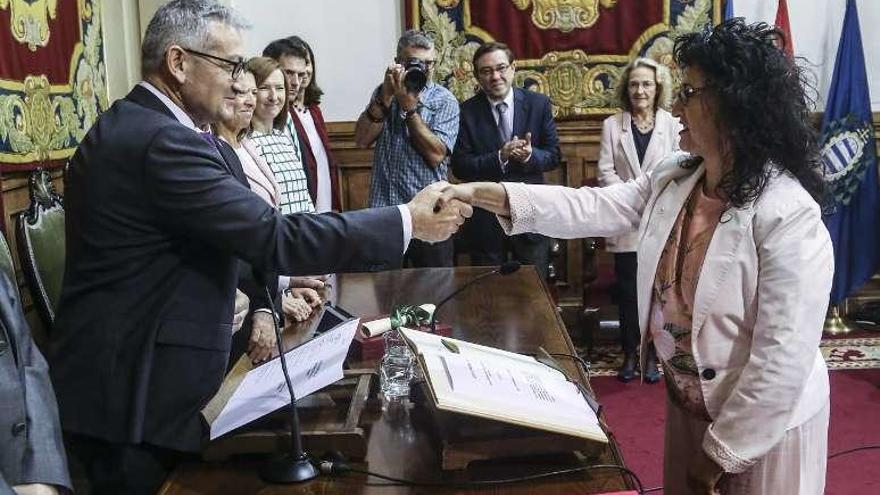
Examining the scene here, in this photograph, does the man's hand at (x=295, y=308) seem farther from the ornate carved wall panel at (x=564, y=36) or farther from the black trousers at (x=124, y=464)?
the ornate carved wall panel at (x=564, y=36)

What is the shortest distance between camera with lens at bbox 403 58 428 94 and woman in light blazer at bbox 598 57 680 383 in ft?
3.66

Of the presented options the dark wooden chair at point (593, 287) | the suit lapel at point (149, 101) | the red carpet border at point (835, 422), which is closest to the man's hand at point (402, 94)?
the dark wooden chair at point (593, 287)

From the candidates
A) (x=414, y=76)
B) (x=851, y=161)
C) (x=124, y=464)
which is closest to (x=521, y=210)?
(x=124, y=464)

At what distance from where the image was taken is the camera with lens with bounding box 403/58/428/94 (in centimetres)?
372

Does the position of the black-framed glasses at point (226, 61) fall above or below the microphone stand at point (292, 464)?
above

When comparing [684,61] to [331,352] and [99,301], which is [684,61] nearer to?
[331,352]

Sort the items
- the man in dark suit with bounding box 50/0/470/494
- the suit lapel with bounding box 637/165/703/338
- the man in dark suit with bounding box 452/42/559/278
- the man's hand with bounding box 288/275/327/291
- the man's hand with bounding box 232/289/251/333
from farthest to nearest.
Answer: the man in dark suit with bounding box 452/42/559/278
the man's hand with bounding box 288/275/327/291
the man's hand with bounding box 232/289/251/333
the suit lapel with bounding box 637/165/703/338
the man in dark suit with bounding box 50/0/470/494

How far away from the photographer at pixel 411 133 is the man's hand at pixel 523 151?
28 centimetres

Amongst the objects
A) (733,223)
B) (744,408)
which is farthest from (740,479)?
(733,223)

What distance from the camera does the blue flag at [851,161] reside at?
4.89 metres

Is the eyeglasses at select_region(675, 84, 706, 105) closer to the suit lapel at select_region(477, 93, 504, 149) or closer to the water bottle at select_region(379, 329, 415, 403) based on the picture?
the water bottle at select_region(379, 329, 415, 403)

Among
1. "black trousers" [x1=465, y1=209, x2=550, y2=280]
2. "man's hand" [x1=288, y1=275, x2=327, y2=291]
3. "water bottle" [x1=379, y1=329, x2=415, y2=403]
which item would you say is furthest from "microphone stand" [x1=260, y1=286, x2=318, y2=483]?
"black trousers" [x1=465, y1=209, x2=550, y2=280]

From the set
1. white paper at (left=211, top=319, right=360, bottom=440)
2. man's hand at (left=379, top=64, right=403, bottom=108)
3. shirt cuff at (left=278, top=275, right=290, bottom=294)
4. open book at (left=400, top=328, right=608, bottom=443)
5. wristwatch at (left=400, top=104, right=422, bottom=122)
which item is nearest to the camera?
open book at (left=400, top=328, right=608, bottom=443)

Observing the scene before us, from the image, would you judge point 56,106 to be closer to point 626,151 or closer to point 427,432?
point 427,432
